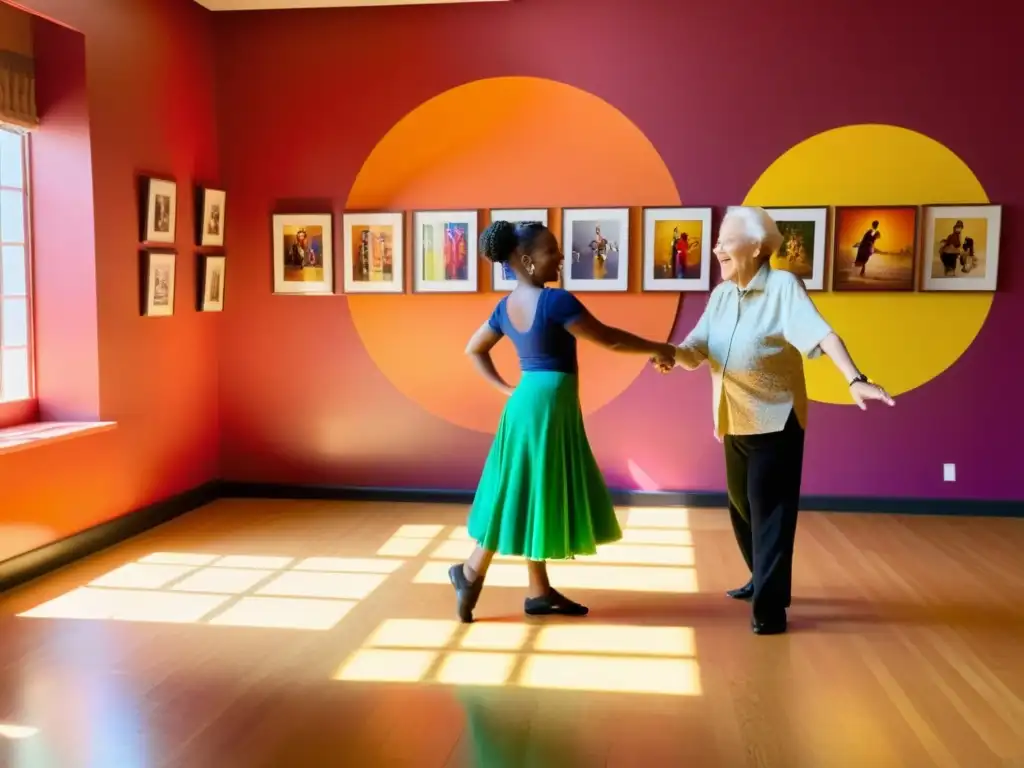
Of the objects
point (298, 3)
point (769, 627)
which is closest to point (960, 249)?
point (769, 627)

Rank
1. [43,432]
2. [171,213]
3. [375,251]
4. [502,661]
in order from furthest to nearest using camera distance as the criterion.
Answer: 1. [375,251]
2. [171,213]
3. [43,432]
4. [502,661]

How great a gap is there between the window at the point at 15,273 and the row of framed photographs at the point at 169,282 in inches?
24.2

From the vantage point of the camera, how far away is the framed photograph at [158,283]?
207 inches

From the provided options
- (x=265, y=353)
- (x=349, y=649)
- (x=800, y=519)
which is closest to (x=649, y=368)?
(x=800, y=519)

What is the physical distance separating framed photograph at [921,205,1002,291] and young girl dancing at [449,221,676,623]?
2.73 m

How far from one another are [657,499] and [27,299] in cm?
385

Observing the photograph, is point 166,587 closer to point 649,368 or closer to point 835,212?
point 649,368

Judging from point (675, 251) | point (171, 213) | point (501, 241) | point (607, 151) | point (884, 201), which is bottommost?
point (501, 241)

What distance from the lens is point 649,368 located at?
5.87m

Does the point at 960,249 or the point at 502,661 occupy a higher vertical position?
the point at 960,249

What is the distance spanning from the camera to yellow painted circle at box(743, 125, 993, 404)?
219 inches

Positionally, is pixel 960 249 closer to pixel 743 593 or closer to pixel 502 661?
pixel 743 593

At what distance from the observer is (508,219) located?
5.85 m

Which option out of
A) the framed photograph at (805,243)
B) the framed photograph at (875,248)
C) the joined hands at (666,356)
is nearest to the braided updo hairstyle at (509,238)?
the joined hands at (666,356)
